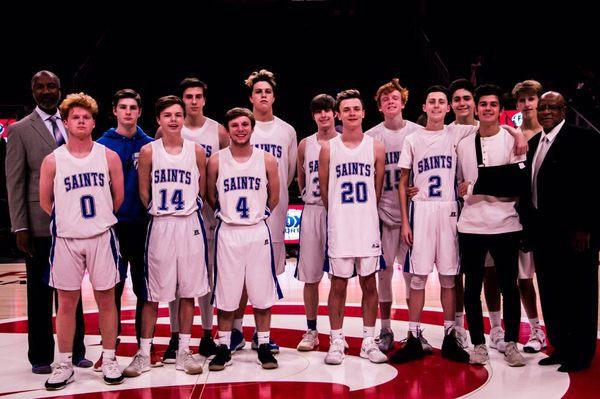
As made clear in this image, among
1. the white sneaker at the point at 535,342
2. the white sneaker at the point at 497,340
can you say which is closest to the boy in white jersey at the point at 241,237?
the white sneaker at the point at 497,340

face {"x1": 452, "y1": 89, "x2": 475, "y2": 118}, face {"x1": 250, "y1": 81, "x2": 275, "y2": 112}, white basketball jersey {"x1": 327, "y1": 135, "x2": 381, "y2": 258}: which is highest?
face {"x1": 250, "y1": 81, "x2": 275, "y2": 112}

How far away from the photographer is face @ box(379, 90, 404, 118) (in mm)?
4805

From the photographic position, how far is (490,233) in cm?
427

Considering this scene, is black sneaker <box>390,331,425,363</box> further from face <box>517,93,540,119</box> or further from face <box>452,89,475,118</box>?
face <box>517,93,540,119</box>

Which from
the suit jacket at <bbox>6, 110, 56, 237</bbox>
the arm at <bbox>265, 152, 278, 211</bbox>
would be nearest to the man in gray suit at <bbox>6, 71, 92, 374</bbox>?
the suit jacket at <bbox>6, 110, 56, 237</bbox>

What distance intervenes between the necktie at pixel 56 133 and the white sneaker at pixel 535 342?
151 inches

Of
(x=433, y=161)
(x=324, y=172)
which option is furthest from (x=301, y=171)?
(x=433, y=161)

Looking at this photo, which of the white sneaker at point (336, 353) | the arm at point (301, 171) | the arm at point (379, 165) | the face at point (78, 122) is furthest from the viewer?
the arm at point (301, 171)

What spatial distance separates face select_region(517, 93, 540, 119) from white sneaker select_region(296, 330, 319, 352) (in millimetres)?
2453

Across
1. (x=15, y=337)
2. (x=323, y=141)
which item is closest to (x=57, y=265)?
(x=15, y=337)

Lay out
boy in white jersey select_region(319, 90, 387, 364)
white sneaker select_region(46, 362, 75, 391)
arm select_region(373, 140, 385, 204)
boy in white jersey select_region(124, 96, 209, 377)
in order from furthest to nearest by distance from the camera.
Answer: arm select_region(373, 140, 385, 204) < boy in white jersey select_region(319, 90, 387, 364) < boy in white jersey select_region(124, 96, 209, 377) < white sneaker select_region(46, 362, 75, 391)

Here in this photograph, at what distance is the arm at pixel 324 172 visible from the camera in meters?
4.56

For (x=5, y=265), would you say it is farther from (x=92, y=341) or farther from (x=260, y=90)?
(x=260, y=90)

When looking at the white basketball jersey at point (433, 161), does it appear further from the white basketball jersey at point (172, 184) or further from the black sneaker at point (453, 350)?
the white basketball jersey at point (172, 184)
